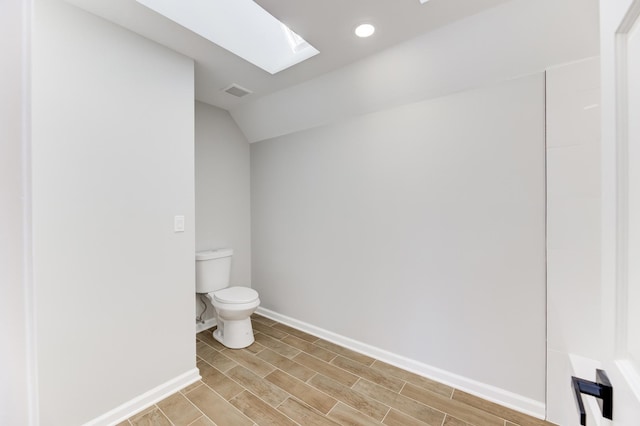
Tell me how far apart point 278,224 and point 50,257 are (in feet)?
5.97

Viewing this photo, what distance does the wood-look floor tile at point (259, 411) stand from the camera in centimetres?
157

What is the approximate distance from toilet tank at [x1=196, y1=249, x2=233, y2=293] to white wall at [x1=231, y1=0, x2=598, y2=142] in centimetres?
157

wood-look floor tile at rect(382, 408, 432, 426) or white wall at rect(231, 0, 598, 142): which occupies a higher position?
white wall at rect(231, 0, 598, 142)

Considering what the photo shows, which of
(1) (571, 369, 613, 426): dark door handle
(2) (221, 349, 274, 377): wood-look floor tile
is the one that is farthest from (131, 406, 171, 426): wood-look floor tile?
(1) (571, 369, 613, 426): dark door handle

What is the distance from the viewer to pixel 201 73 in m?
2.10

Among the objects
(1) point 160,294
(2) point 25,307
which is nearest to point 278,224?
(1) point 160,294

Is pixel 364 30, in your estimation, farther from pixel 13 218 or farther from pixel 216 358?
pixel 216 358

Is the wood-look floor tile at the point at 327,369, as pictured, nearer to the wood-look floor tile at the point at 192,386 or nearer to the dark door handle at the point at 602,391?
the wood-look floor tile at the point at 192,386

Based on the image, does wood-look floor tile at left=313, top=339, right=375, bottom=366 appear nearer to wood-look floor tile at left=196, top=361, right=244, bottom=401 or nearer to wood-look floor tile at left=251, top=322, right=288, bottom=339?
wood-look floor tile at left=251, top=322, right=288, bottom=339

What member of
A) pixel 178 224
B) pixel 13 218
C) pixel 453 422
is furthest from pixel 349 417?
pixel 13 218

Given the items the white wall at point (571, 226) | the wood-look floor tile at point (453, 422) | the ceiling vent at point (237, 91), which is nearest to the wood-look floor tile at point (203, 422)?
the wood-look floor tile at point (453, 422)

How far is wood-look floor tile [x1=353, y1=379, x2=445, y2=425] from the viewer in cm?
160

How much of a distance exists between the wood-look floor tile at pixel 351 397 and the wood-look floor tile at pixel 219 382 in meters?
0.53

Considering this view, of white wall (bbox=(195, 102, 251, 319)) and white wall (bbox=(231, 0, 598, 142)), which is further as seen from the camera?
white wall (bbox=(195, 102, 251, 319))
